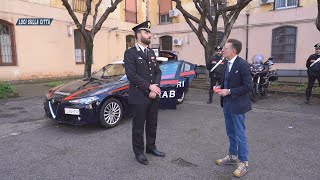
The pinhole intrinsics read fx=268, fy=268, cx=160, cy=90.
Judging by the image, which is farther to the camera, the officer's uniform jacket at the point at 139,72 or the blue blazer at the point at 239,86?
the officer's uniform jacket at the point at 139,72

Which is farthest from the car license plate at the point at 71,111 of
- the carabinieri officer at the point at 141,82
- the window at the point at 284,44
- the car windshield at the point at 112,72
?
the window at the point at 284,44

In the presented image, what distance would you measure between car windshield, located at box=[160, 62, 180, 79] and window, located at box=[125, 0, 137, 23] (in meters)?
13.3

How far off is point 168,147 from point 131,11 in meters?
17.1

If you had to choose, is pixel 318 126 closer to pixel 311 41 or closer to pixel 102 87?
pixel 102 87

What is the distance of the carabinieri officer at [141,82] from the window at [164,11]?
16.7m

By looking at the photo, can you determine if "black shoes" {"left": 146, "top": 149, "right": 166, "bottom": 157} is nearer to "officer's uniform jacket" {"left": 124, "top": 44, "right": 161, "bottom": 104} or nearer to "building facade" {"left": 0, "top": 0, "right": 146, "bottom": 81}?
"officer's uniform jacket" {"left": 124, "top": 44, "right": 161, "bottom": 104}

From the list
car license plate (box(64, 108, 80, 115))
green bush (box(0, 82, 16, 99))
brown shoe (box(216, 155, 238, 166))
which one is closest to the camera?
brown shoe (box(216, 155, 238, 166))

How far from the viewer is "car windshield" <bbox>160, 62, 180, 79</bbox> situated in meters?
7.00

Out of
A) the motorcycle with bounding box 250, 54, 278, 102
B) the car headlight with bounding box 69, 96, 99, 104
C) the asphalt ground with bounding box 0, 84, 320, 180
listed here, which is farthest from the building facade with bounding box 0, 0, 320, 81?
the car headlight with bounding box 69, 96, 99, 104

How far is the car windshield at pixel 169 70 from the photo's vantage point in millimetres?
7002

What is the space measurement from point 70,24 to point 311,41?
1329 cm

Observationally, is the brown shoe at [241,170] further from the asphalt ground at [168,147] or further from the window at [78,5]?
the window at [78,5]

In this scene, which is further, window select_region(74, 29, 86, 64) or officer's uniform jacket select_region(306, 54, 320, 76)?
window select_region(74, 29, 86, 64)

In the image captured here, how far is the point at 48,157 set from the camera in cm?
418
